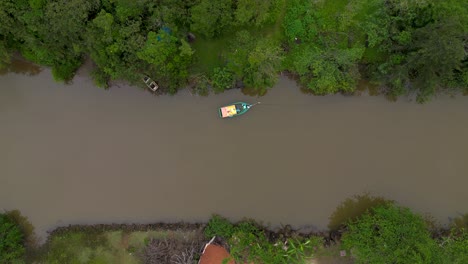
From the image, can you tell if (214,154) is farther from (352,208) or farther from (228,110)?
(352,208)

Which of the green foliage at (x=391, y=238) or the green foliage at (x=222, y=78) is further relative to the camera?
the green foliage at (x=222, y=78)

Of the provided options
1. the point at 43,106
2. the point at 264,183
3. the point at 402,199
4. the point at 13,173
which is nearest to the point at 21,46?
the point at 43,106

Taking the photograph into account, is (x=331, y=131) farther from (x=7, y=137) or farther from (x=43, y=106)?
(x=7, y=137)

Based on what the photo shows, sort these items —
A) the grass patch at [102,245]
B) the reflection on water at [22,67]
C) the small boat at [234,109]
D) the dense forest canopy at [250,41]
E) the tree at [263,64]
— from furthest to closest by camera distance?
the reflection on water at [22,67] → the grass patch at [102,245] → the small boat at [234,109] → the tree at [263,64] → the dense forest canopy at [250,41]

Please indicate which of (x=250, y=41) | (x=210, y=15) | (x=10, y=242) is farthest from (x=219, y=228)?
(x=10, y=242)

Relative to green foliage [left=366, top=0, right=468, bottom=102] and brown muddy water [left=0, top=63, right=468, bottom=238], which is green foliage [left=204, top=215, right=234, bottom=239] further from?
green foliage [left=366, top=0, right=468, bottom=102]

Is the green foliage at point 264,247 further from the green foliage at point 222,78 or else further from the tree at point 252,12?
the tree at point 252,12

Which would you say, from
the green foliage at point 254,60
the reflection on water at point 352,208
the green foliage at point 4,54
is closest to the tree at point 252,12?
the green foliage at point 254,60

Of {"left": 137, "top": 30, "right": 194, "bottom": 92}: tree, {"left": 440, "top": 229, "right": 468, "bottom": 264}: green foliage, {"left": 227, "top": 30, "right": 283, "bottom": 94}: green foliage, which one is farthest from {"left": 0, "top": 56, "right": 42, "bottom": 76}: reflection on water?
{"left": 440, "top": 229, "right": 468, "bottom": 264}: green foliage
